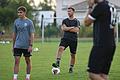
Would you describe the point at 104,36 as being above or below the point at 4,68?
above

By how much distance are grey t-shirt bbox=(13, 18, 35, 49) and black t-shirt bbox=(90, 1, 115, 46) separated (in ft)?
14.3

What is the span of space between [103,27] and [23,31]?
179 inches

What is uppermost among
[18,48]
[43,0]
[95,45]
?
[95,45]

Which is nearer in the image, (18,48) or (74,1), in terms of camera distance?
(18,48)

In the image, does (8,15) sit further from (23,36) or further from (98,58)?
(98,58)

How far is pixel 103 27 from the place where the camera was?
8469 mm

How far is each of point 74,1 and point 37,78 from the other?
7586cm

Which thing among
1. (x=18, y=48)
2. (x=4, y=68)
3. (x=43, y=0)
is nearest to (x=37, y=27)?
(x=4, y=68)

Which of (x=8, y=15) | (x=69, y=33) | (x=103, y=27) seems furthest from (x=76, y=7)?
(x=103, y=27)

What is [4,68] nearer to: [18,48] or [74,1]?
[18,48]

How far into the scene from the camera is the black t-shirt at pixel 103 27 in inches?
329

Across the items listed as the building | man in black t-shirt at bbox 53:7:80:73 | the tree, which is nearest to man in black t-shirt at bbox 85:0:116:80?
man in black t-shirt at bbox 53:7:80:73

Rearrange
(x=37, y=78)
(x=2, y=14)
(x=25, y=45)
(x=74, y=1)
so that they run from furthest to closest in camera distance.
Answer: (x=74, y=1)
(x=2, y=14)
(x=37, y=78)
(x=25, y=45)

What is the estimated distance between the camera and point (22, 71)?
16.3 metres
